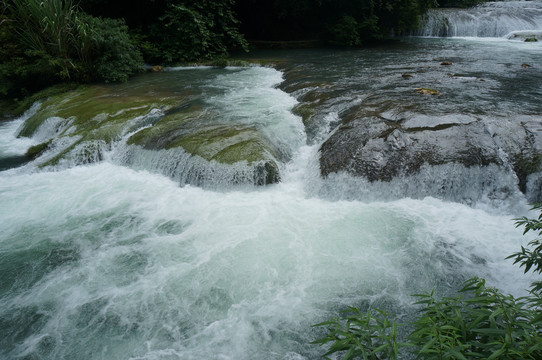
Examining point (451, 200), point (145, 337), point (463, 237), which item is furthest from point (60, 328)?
point (451, 200)

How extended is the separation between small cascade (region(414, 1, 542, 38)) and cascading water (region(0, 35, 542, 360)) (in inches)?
520

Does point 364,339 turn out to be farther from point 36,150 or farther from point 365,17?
point 365,17

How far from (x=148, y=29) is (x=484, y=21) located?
18.1m

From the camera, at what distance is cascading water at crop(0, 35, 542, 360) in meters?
3.28

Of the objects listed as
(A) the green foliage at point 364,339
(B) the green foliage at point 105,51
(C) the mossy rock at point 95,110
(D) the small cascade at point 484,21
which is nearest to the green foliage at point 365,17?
(D) the small cascade at point 484,21

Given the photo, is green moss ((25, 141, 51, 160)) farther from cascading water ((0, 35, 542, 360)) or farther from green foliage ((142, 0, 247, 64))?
green foliage ((142, 0, 247, 64))

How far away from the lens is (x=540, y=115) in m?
5.73

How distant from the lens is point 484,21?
1762cm

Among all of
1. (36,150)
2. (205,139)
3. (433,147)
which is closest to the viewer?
(433,147)

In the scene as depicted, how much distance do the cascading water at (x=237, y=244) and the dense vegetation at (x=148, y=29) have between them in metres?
4.78

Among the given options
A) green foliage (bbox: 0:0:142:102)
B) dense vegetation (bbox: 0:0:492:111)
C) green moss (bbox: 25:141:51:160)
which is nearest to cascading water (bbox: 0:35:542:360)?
green moss (bbox: 25:141:51:160)

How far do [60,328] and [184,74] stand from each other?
11292 mm

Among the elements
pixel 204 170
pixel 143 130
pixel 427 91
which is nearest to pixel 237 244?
pixel 204 170

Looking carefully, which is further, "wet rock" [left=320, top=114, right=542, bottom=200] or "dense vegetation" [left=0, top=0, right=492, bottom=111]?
"dense vegetation" [left=0, top=0, right=492, bottom=111]
